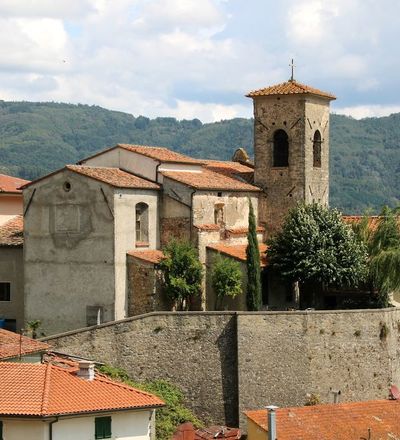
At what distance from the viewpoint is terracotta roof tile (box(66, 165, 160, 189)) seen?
158ft

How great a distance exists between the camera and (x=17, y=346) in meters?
39.0

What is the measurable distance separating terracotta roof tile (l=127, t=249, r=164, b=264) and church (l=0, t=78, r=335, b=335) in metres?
0.07

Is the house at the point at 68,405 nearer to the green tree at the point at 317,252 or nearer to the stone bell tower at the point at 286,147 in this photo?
the green tree at the point at 317,252

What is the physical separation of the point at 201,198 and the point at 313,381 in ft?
35.4

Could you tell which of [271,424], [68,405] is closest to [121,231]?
[271,424]

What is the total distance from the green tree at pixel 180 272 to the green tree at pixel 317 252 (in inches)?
164

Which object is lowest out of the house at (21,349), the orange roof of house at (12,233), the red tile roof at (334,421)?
the red tile roof at (334,421)

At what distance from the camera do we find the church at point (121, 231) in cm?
4803

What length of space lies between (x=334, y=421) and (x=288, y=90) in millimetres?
21226

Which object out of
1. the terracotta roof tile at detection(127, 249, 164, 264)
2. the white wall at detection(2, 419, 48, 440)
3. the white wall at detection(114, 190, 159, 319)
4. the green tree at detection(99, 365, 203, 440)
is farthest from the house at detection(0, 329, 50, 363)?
the terracotta roof tile at detection(127, 249, 164, 264)

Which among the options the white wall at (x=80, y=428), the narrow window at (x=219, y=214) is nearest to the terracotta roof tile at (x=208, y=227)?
the narrow window at (x=219, y=214)

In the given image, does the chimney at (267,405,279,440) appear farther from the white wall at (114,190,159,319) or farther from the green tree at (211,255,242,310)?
the white wall at (114,190,159,319)

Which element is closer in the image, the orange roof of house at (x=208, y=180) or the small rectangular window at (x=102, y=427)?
the small rectangular window at (x=102, y=427)

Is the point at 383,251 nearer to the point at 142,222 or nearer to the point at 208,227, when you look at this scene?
the point at 208,227
